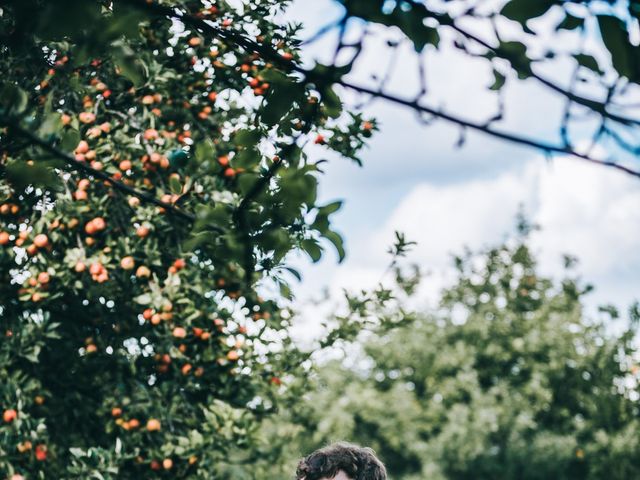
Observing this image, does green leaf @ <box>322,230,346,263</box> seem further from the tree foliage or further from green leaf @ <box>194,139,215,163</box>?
the tree foliage

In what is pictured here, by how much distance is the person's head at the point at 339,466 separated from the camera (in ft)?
12.4

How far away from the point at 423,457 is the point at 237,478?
12423mm

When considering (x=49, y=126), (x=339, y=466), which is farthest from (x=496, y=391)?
(x=49, y=126)

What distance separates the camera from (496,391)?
1722 cm

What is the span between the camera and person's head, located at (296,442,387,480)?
149 inches

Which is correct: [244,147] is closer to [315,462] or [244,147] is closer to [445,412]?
[315,462]

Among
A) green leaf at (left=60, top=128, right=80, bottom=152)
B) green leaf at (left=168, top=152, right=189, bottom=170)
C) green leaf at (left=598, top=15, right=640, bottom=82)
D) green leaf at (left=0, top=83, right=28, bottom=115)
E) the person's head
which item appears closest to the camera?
green leaf at (left=598, top=15, right=640, bottom=82)

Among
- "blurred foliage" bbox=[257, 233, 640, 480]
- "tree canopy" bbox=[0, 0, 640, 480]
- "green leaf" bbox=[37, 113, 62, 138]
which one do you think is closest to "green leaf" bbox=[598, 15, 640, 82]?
"green leaf" bbox=[37, 113, 62, 138]

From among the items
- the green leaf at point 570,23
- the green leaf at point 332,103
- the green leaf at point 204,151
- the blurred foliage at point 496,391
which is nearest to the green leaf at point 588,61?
the green leaf at point 570,23

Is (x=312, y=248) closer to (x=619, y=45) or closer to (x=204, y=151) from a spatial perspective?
(x=204, y=151)

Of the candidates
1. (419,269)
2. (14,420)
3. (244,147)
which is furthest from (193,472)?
(419,269)

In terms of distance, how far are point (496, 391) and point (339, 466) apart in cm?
1413

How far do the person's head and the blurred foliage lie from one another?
1157 cm

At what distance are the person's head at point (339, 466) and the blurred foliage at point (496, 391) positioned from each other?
11570 millimetres
